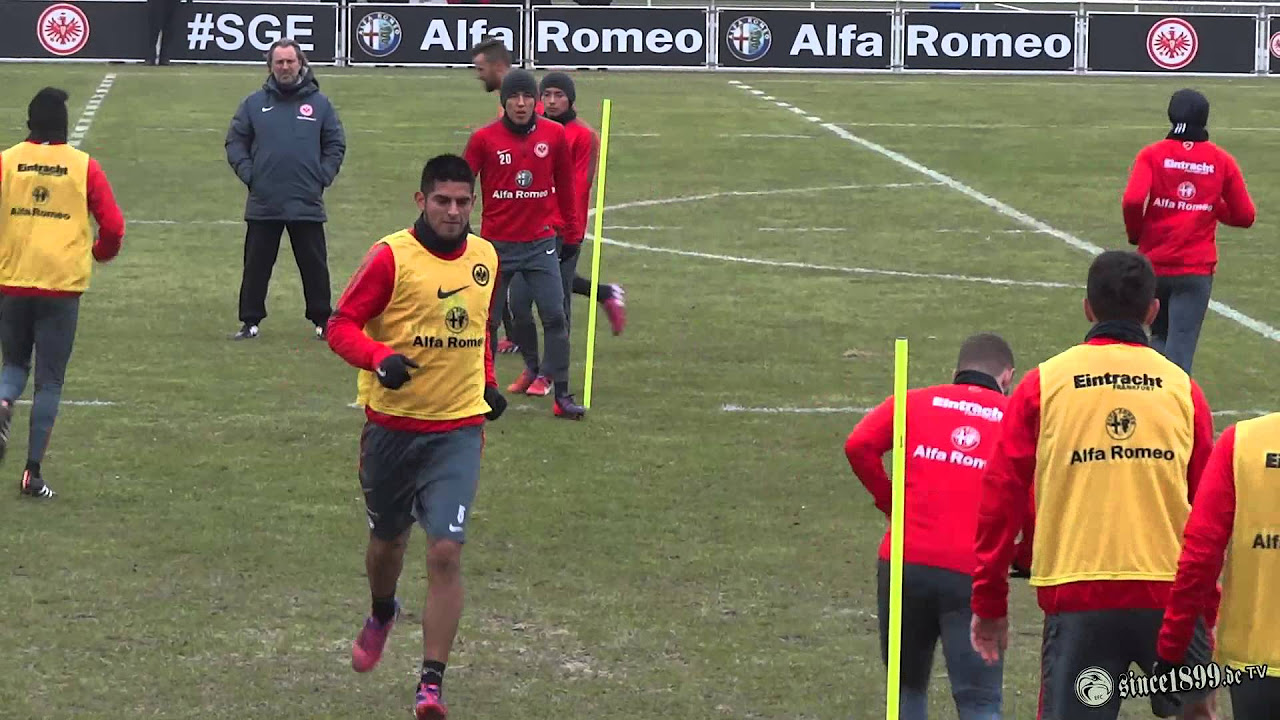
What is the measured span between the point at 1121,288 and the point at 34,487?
693 centimetres

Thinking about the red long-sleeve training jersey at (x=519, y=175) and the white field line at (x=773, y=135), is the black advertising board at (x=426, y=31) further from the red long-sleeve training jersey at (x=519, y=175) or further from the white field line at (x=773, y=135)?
the red long-sleeve training jersey at (x=519, y=175)

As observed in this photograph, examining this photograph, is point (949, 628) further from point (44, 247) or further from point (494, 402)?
point (44, 247)

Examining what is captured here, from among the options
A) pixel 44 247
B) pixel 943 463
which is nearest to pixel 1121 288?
pixel 943 463

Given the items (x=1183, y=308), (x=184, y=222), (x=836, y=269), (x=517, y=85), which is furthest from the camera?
(x=184, y=222)

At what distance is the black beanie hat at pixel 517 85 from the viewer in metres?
13.9

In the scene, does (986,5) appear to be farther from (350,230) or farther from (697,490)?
(697,490)

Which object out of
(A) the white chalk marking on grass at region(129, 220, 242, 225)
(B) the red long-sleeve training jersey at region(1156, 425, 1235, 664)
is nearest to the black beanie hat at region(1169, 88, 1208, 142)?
(B) the red long-sleeve training jersey at region(1156, 425, 1235, 664)

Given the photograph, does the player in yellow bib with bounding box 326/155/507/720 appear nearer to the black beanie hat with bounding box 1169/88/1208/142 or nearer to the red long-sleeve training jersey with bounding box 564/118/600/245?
the black beanie hat with bounding box 1169/88/1208/142

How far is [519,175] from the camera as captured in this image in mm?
14008

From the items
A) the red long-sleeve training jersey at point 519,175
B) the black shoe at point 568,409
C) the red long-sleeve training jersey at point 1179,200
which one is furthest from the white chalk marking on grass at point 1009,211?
the red long-sleeve training jersey at point 519,175

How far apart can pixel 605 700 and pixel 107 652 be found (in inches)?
83.1

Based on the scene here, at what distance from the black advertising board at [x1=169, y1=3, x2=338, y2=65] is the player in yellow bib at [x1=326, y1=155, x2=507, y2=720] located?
110ft

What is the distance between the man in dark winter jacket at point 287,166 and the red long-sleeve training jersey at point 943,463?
981 centimetres

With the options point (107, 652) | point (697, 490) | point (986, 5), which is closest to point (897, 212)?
point (697, 490)
